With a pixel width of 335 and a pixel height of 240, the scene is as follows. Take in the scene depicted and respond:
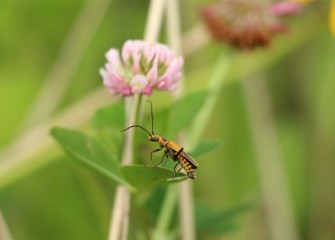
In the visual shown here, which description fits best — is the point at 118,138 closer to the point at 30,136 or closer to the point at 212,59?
the point at 30,136

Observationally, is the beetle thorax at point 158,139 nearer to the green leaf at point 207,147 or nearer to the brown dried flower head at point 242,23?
the green leaf at point 207,147

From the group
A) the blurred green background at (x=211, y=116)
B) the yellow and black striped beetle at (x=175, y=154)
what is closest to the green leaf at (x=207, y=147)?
the yellow and black striped beetle at (x=175, y=154)

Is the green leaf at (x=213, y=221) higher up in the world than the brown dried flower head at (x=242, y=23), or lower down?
lower down

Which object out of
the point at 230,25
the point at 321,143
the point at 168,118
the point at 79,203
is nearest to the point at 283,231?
the point at 321,143

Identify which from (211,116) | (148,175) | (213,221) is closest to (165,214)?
(213,221)

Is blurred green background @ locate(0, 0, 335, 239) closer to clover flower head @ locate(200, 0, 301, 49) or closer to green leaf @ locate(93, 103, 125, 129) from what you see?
clover flower head @ locate(200, 0, 301, 49)

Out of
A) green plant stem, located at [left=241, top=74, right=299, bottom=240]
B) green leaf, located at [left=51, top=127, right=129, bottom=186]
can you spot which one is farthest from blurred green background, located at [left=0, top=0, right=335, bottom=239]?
green leaf, located at [left=51, top=127, right=129, bottom=186]

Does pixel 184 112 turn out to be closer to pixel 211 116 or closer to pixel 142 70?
pixel 142 70
